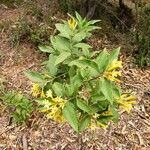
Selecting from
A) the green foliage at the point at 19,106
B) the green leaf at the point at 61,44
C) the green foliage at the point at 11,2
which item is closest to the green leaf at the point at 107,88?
the green leaf at the point at 61,44

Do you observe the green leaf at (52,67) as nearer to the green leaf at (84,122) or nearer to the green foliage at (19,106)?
the green leaf at (84,122)

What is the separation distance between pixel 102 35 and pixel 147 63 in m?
0.82

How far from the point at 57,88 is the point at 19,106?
4.26ft

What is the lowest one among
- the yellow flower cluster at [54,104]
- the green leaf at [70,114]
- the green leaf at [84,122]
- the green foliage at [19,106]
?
the green foliage at [19,106]

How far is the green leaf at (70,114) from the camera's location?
2664 mm

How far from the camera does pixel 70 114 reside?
268 centimetres

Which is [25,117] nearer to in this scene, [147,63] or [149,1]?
[147,63]

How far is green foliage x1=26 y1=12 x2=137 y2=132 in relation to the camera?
2611mm

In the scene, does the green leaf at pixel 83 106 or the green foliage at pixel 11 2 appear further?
the green foliage at pixel 11 2

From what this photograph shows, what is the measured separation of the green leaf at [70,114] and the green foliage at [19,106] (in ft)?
4.43

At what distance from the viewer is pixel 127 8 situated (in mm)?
5668

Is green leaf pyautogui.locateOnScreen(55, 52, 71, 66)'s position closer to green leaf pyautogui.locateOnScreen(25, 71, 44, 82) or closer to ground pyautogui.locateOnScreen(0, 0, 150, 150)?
green leaf pyautogui.locateOnScreen(25, 71, 44, 82)

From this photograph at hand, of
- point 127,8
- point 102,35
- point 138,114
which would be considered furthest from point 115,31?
point 138,114

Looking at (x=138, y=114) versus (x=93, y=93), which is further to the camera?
(x=138, y=114)
